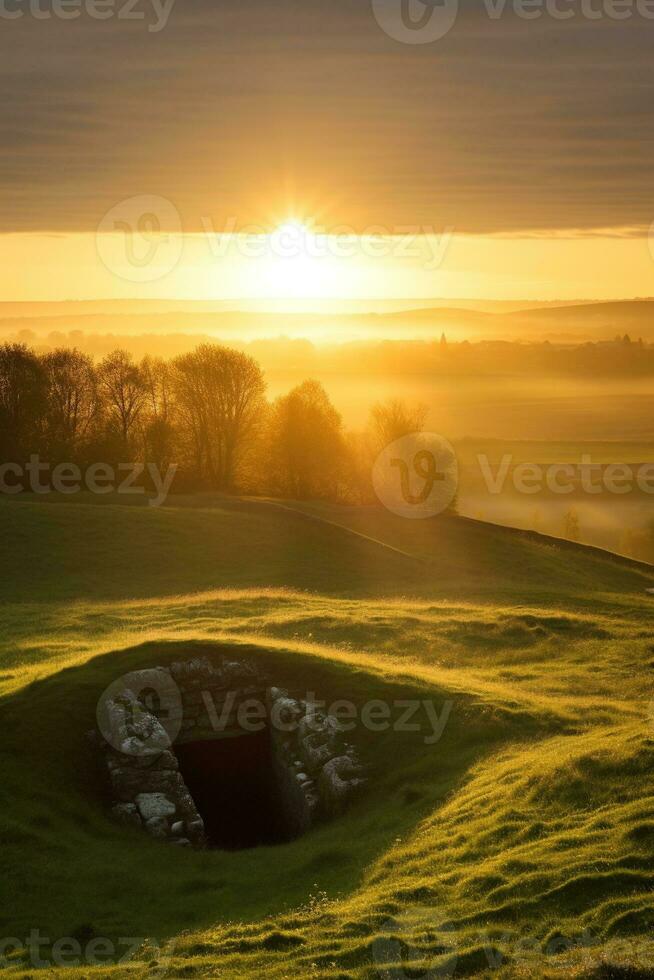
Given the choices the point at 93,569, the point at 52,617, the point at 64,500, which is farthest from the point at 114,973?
the point at 64,500

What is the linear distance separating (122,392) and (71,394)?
5.04 m

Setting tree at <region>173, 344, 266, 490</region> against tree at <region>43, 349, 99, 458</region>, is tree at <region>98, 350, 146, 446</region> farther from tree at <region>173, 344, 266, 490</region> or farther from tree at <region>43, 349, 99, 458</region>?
tree at <region>173, 344, 266, 490</region>

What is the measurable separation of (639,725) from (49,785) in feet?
49.4

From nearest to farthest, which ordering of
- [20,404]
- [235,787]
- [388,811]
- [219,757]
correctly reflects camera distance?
[388,811] < [235,787] < [219,757] < [20,404]

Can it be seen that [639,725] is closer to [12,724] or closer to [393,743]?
[393,743]

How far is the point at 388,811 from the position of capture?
80.6 ft

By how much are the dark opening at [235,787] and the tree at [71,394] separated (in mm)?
69538

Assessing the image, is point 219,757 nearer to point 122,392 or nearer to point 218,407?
point 218,407

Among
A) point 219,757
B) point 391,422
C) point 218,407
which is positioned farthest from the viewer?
point 391,422

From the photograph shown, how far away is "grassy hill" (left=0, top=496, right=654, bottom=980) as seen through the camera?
17.5m

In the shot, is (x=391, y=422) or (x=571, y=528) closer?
(x=391, y=422)

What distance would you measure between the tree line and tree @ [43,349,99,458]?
99 millimetres

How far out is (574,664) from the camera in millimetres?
37812

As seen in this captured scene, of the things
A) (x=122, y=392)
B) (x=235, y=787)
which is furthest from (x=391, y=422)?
(x=235, y=787)
